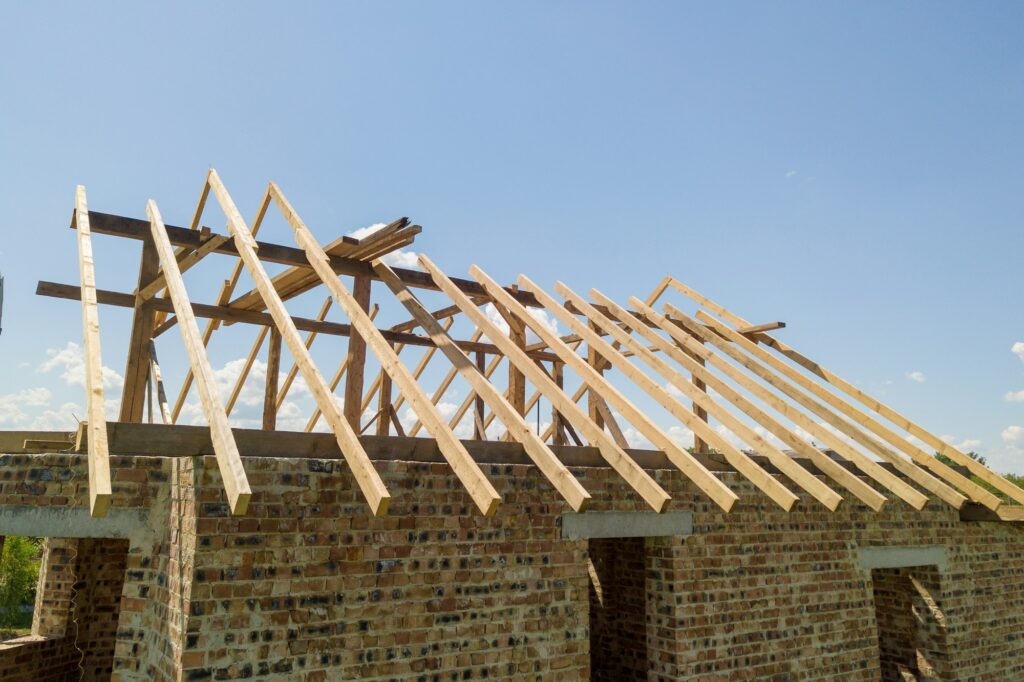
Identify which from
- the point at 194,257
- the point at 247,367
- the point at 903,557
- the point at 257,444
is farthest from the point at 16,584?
the point at 903,557

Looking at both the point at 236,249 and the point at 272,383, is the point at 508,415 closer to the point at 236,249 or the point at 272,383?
the point at 236,249

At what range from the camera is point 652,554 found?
6.51 m

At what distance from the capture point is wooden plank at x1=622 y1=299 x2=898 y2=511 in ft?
19.5

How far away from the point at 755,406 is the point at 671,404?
3.81 feet

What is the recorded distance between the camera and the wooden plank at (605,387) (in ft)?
16.7

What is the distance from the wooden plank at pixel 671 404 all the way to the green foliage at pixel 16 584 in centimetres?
2213

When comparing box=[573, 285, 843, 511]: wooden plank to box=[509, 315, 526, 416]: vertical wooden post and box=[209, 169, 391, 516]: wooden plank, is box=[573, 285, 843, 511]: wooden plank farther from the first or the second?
box=[209, 169, 391, 516]: wooden plank

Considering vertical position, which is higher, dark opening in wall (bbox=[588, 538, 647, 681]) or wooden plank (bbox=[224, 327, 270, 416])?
wooden plank (bbox=[224, 327, 270, 416])

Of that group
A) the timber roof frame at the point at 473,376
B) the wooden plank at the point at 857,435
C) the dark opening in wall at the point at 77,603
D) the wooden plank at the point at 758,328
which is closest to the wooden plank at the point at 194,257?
the timber roof frame at the point at 473,376

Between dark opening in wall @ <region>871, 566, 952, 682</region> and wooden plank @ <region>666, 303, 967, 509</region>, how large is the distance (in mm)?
1228

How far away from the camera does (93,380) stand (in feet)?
14.0

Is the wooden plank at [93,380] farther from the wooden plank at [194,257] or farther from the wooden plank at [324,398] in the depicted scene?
the wooden plank at [324,398]

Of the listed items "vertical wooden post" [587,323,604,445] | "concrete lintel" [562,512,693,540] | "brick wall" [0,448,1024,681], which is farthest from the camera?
"vertical wooden post" [587,323,604,445]

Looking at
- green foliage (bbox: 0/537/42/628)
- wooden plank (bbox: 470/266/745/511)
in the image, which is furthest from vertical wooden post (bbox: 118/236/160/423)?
green foliage (bbox: 0/537/42/628)
